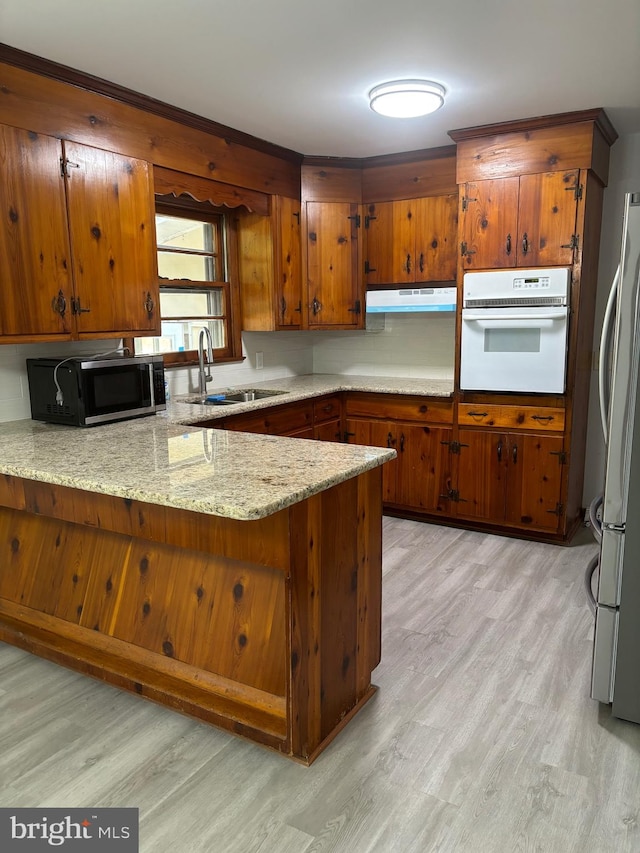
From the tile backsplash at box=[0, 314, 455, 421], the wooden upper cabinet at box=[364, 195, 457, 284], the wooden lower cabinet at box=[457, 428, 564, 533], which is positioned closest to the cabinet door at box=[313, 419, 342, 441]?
the tile backsplash at box=[0, 314, 455, 421]

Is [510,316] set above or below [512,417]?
above

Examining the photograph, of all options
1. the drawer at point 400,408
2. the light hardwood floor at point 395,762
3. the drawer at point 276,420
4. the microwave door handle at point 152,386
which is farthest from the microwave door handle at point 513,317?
the microwave door handle at point 152,386

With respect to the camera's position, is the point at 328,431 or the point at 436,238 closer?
the point at 436,238

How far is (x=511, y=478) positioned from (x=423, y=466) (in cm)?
59

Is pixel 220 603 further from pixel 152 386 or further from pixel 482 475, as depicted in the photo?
pixel 482 475

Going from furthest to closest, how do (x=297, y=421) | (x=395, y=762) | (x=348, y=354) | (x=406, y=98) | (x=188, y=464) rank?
(x=348, y=354) → (x=297, y=421) → (x=406, y=98) → (x=188, y=464) → (x=395, y=762)

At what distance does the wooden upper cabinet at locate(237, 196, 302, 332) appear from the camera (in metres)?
4.19

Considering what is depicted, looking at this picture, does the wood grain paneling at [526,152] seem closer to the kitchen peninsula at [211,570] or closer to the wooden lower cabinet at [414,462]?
the wooden lower cabinet at [414,462]

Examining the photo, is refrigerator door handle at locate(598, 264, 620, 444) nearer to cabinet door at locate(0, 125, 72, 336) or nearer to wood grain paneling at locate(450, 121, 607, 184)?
wood grain paneling at locate(450, 121, 607, 184)

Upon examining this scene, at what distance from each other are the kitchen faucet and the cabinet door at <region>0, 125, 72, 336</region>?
1143 millimetres

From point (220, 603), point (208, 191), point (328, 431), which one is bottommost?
point (220, 603)

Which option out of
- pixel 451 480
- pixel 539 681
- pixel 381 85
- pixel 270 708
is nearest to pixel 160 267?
pixel 381 85

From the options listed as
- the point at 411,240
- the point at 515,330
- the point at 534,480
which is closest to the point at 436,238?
the point at 411,240

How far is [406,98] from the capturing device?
2984mm
